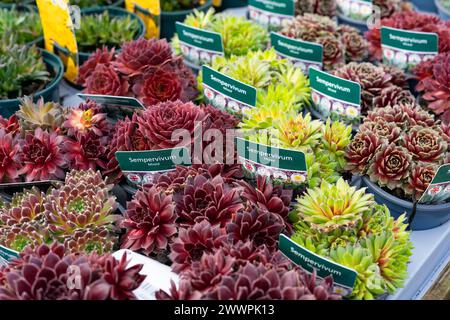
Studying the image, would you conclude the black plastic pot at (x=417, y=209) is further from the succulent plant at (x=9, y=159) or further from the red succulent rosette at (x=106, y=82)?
the succulent plant at (x=9, y=159)

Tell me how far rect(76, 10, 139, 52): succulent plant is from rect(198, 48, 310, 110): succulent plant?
561mm

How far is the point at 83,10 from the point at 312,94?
123cm

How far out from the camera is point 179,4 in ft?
8.45

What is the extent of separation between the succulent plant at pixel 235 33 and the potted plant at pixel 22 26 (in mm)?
596

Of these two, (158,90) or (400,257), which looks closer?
(400,257)

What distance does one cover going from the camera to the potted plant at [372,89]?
5.67 ft

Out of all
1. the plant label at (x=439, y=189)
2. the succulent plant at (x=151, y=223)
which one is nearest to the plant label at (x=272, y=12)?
the plant label at (x=439, y=189)

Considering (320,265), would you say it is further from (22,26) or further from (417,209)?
(22,26)

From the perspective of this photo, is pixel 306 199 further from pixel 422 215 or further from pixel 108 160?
pixel 108 160

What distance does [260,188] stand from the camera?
1.33m

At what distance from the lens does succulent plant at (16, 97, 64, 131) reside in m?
1.56
